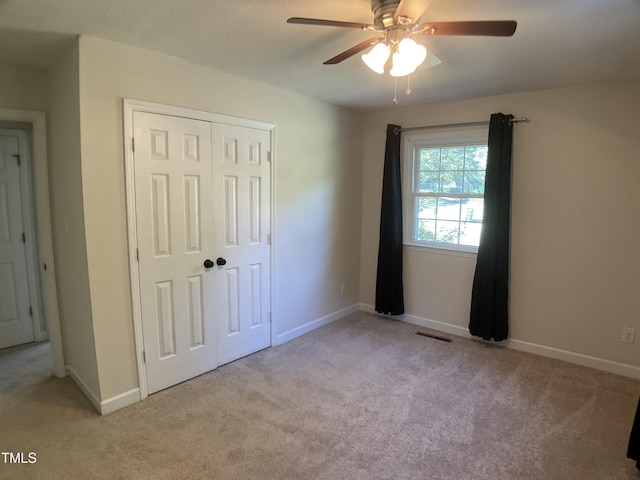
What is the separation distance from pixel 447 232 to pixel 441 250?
0.21 meters

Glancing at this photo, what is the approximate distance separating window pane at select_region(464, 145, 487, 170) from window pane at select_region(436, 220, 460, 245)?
2.03 ft

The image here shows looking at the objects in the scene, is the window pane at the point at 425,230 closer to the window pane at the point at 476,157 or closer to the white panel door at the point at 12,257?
the window pane at the point at 476,157

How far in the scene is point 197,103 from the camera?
2805mm

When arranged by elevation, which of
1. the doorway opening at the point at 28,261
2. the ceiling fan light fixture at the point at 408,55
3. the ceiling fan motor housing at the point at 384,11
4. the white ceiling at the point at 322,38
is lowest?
the doorway opening at the point at 28,261

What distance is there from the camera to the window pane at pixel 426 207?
4.14 metres

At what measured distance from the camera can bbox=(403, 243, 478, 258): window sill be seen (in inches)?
152

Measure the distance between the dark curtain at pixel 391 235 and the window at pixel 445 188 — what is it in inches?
4.8

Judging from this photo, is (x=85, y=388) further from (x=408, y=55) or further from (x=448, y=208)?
(x=448, y=208)

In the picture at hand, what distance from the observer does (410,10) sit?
5.08ft

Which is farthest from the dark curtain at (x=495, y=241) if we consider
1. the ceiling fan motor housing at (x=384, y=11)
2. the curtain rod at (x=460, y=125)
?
the ceiling fan motor housing at (x=384, y=11)

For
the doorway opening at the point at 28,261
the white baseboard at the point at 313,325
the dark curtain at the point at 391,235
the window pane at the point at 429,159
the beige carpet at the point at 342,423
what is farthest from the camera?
the dark curtain at the point at 391,235

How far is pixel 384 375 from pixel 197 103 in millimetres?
2630

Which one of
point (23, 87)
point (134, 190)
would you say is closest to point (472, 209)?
point (134, 190)

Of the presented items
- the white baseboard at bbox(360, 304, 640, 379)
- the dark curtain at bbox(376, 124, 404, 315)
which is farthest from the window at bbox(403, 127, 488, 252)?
the white baseboard at bbox(360, 304, 640, 379)
